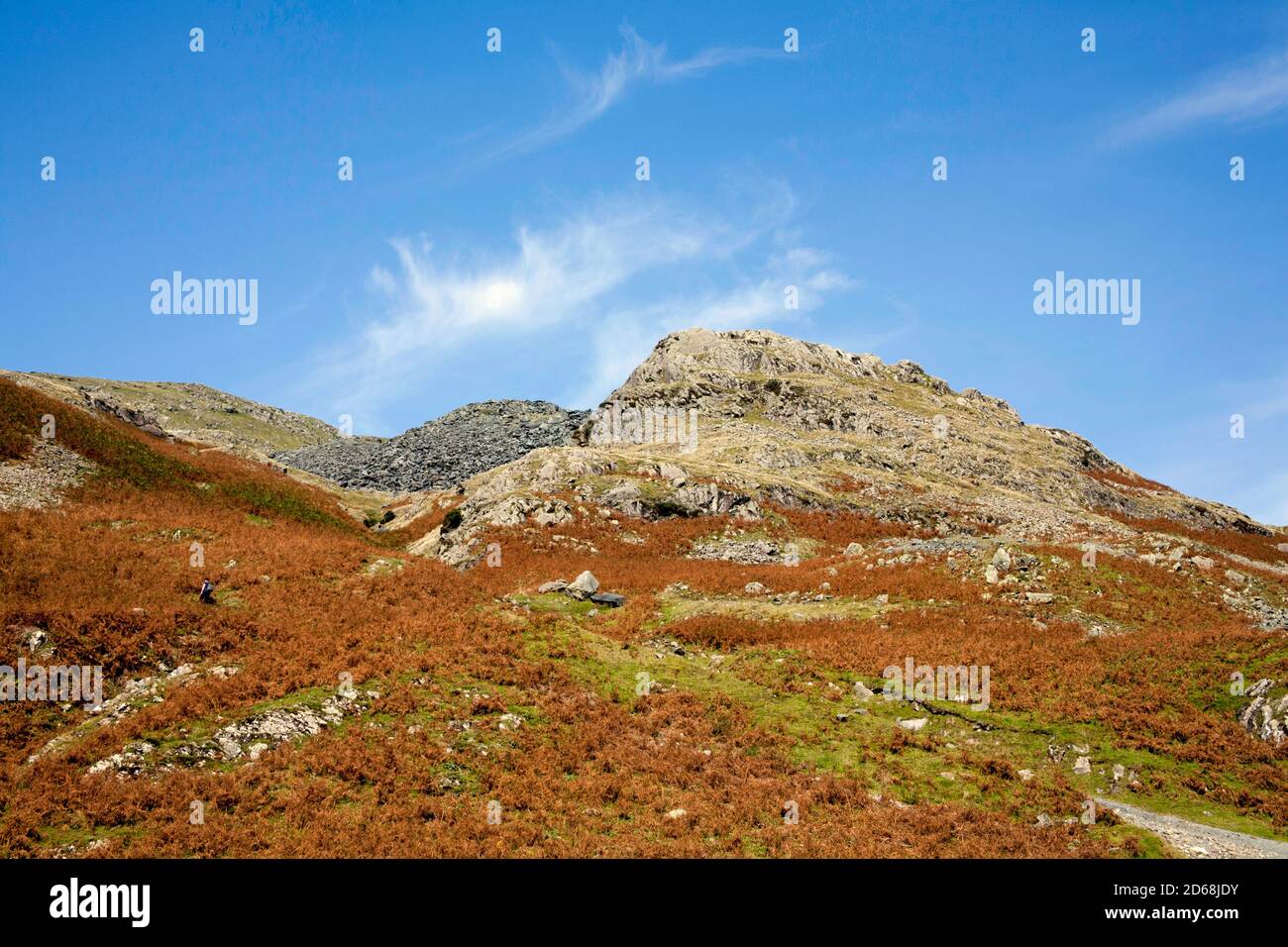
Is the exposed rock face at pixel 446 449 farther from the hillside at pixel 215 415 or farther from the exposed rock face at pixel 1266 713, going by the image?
the exposed rock face at pixel 1266 713

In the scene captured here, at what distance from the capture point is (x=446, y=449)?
113062mm

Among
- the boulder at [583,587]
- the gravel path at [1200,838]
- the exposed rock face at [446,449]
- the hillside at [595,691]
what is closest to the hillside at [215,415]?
the exposed rock face at [446,449]

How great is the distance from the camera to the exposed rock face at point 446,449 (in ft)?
337

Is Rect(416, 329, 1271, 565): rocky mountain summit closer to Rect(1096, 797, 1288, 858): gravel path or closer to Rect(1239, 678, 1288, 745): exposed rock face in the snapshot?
Rect(1239, 678, 1288, 745): exposed rock face

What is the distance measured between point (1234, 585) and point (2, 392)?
75.4 m

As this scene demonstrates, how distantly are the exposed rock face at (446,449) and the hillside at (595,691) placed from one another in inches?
2145

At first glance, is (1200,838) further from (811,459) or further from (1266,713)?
(811,459)

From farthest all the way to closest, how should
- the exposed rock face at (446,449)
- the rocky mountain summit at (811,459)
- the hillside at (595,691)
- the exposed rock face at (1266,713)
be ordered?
the exposed rock face at (446,449) < the rocky mountain summit at (811,459) < the exposed rock face at (1266,713) < the hillside at (595,691)

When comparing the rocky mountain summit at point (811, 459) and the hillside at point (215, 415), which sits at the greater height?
the hillside at point (215, 415)

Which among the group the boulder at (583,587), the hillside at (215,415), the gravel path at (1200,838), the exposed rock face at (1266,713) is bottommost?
the gravel path at (1200,838)

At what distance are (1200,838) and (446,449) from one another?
360 feet

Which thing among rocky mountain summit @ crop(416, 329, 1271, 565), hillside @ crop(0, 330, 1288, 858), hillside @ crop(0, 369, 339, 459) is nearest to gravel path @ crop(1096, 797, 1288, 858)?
hillside @ crop(0, 330, 1288, 858)

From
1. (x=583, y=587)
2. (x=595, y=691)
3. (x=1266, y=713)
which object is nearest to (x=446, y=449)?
(x=583, y=587)
